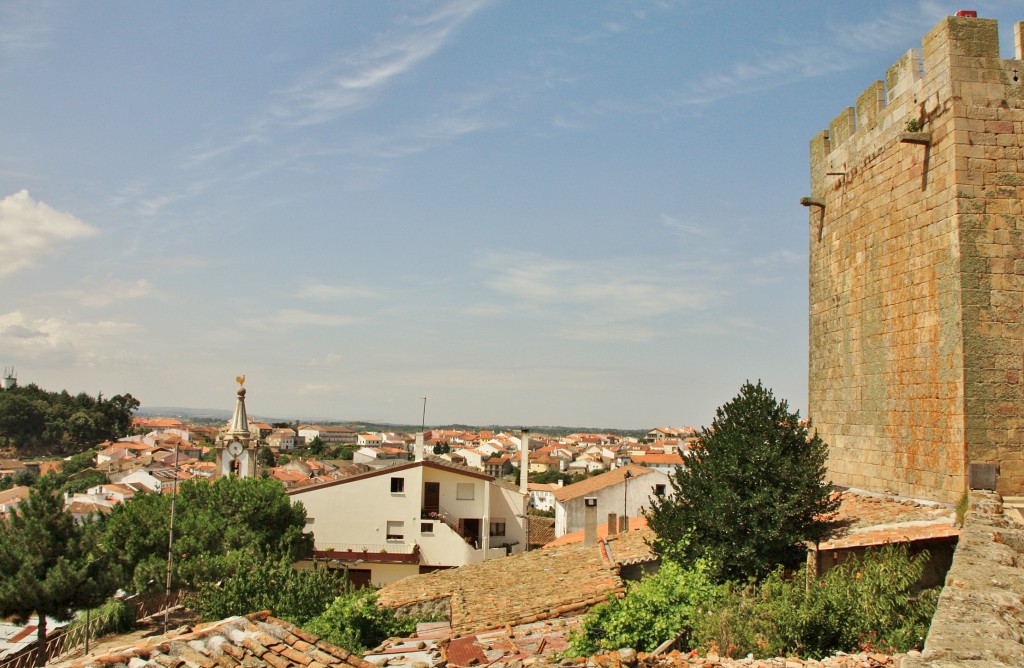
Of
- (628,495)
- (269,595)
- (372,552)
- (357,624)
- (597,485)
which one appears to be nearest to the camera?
(357,624)

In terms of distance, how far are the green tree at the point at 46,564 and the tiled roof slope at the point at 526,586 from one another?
6.96 meters

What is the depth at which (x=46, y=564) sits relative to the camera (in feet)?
61.7

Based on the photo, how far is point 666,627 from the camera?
10219mm

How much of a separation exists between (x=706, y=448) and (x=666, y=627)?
3357 mm

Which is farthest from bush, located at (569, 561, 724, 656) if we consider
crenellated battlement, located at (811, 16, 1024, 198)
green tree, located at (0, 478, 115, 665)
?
green tree, located at (0, 478, 115, 665)

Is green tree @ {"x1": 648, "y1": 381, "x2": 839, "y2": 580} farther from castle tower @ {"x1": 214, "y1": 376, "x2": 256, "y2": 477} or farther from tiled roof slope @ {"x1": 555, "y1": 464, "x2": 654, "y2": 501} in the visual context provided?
tiled roof slope @ {"x1": 555, "y1": 464, "x2": 654, "y2": 501}

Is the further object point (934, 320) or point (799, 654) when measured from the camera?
point (934, 320)

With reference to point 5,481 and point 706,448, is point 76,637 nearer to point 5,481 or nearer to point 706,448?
point 706,448

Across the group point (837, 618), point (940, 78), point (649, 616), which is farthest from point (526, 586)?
point (940, 78)

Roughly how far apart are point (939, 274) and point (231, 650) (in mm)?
9412

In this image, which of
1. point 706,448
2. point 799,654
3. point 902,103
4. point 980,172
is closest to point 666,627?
point 799,654

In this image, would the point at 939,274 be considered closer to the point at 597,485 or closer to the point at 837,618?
the point at 837,618

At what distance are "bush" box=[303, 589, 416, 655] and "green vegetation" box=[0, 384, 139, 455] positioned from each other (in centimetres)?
12036

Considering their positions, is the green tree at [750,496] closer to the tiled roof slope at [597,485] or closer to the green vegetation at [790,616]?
the green vegetation at [790,616]
